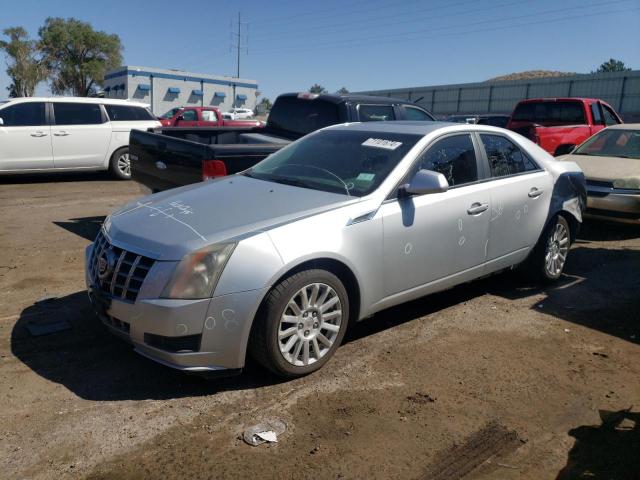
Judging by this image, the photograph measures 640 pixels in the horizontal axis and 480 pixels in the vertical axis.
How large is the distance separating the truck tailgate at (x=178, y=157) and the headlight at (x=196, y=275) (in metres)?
2.63

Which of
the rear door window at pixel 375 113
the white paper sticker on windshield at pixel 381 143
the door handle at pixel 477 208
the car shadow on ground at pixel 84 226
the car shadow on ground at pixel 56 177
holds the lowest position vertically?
the car shadow on ground at pixel 84 226

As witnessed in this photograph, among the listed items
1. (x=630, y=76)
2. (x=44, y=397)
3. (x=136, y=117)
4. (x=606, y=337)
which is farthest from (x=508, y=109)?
(x=44, y=397)

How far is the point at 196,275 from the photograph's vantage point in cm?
333

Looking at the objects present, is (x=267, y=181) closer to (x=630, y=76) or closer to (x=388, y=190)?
(x=388, y=190)

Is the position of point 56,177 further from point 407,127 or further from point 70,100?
point 407,127

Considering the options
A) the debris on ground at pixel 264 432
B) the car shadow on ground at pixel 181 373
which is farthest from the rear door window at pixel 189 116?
the debris on ground at pixel 264 432

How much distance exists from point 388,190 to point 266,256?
1204mm

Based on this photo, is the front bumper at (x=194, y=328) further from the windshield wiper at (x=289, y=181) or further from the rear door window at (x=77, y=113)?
the rear door window at (x=77, y=113)

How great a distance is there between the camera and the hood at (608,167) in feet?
26.5

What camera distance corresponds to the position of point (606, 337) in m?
4.70

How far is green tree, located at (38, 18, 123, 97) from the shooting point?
56000mm

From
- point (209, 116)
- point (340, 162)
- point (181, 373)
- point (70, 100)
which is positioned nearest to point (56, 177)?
point (70, 100)

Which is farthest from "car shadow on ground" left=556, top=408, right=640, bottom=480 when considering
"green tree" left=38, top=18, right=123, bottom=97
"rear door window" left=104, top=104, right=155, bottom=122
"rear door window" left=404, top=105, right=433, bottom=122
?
"green tree" left=38, top=18, right=123, bottom=97

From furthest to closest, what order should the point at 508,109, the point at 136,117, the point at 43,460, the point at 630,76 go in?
1. the point at 508,109
2. the point at 630,76
3. the point at 136,117
4. the point at 43,460
